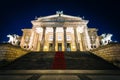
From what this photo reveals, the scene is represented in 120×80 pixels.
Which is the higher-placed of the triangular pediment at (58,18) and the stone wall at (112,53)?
the triangular pediment at (58,18)

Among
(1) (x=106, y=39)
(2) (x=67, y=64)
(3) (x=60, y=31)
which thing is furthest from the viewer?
(1) (x=106, y=39)

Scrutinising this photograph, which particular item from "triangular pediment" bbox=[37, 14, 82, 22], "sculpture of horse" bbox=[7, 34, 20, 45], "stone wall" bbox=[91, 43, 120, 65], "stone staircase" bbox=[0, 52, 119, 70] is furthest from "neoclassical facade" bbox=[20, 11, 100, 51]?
"stone wall" bbox=[91, 43, 120, 65]

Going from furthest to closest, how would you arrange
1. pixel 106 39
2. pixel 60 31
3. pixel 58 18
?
pixel 106 39
pixel 60 31
pixel 58 18

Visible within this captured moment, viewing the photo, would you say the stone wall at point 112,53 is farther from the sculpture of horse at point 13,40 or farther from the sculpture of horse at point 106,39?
the sculpture of horse at point 13,40

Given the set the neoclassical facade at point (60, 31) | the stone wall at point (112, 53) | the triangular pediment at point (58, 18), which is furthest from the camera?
the triangular pediment at point (58, 18)

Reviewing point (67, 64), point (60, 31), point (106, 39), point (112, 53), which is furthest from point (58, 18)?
point (112, 53)

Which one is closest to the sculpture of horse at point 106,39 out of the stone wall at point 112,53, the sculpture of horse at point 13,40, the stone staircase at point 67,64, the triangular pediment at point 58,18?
the triangular pediment at point 58,18

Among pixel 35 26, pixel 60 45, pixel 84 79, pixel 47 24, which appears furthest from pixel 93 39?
pixel 84 79

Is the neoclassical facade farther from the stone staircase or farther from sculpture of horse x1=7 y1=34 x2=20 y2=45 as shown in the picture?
the stone staircase

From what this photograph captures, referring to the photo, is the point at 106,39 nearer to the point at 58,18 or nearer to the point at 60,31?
the point at 60,31

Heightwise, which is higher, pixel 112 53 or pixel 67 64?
pixel 112 53

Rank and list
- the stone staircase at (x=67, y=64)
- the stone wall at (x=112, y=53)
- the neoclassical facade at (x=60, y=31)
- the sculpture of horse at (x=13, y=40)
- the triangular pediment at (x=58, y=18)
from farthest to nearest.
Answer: the sculpture of horse at (x=13, y=40)
the triangular pediment at (x=58, y=18)
the neoclassical facade at (x=60, y=31)
the stone wall at (x=112, y=53)
the stone staircase at (x=67, y=64)

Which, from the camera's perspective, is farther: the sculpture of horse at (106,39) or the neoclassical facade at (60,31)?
the sculpture of horse at (106,39)

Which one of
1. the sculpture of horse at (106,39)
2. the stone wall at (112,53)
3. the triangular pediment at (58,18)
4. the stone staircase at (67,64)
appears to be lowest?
the stone staircase at (67,64)
